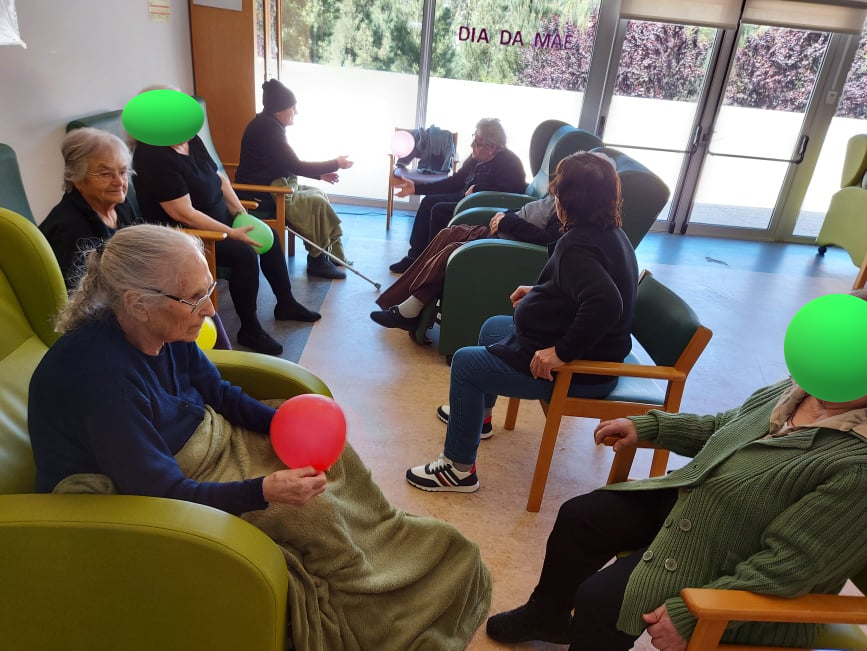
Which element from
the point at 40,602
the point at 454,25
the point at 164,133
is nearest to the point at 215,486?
the point at 40,602

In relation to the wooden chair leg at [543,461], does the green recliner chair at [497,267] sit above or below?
above

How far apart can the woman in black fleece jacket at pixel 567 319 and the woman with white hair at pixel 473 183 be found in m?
1.93

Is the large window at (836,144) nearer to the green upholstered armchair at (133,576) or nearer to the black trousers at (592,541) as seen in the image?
the black trousers at (592,541)

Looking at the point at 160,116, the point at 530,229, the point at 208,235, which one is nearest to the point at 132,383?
the point at 160,116

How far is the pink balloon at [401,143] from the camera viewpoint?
15.5 ft

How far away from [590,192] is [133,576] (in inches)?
57.9

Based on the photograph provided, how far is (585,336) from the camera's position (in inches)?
69.4

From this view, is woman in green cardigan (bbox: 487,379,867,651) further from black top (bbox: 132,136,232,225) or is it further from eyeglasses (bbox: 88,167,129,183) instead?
black top (bbox: 132,136,232,225)

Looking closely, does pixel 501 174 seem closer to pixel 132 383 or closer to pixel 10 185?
pixel 10 185

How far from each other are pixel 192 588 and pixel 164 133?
1749mm

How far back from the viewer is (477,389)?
1.99 m

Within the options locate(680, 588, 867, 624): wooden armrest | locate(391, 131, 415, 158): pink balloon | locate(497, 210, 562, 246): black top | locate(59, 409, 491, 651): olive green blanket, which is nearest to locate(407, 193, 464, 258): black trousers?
locate(391, 131, 415, 158): pink balloon

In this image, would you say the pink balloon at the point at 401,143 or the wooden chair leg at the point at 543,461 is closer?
the wooden chair leg at the point at 543,461

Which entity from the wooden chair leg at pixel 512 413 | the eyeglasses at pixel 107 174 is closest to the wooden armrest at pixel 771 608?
the wooden chair leg at pixel 512 413
